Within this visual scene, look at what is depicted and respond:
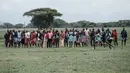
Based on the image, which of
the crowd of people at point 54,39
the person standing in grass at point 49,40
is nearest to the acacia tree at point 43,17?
the crowd of people at point 54,39

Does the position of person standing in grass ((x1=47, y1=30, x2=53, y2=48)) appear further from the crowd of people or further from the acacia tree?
the acacia tree

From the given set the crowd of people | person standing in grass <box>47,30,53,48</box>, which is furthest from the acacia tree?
person standing in grass <box>47,30,53,48</box>

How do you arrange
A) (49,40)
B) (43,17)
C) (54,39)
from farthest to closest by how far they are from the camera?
(43,17) < (54,39) < (49,40)

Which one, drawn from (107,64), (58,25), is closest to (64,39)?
(107,64)

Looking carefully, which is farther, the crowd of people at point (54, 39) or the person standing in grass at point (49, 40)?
the crowd of people at point (54, 39)

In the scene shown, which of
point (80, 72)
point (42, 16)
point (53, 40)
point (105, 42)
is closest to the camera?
point (80, 72)

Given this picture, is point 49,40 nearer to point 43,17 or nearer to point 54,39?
point 54,39

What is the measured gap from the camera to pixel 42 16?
217 ft

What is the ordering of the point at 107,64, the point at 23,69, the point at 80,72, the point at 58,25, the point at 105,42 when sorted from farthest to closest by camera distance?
the point at 58,25 < the point at 105,42 < the point at 107,64 < the point at 23,69 < the point at 80,72

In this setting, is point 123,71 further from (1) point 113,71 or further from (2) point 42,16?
(2) point 42,16

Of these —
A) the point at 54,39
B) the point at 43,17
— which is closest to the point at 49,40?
the point at 54,39

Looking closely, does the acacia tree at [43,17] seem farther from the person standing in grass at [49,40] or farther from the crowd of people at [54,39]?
the person standing in grass at [49,40]

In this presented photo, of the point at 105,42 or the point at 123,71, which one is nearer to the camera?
the point at 123,71

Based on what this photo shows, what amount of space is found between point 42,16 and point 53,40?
108 ft
